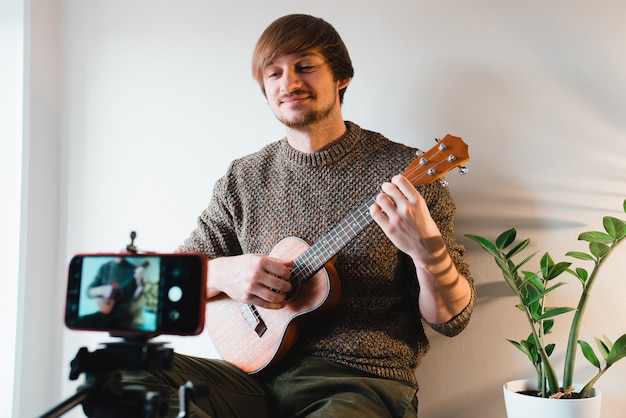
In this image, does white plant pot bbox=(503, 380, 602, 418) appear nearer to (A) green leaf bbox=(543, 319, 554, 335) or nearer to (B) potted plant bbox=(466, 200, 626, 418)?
(B) potted plant bbox=(466, 200, 626, 418)

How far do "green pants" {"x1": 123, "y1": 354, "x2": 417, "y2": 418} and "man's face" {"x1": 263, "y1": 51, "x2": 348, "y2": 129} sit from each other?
541mm

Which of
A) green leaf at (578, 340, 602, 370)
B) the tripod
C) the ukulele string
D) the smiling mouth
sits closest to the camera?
the tripod

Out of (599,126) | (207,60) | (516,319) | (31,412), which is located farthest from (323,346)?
(31,412)

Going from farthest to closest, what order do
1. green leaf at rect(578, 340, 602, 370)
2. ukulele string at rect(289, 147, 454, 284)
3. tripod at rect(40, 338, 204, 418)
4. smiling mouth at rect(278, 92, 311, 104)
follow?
smiling mouth at rect(278, 92, 311, 104) < green leaf at rect(578, 340, 602, 370) < ukulele string at rect(289, 147, 454, 284) < tripod at rect(40, 338, 204, 418)

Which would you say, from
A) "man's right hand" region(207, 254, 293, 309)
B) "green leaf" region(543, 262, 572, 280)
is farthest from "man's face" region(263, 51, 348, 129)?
"green leaf" region(543, 262, 572, 280)

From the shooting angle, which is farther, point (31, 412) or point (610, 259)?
point (31, 412)

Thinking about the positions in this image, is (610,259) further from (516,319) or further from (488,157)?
(488,157)

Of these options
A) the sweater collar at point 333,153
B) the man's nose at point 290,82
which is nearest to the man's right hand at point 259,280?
the sweater collar at point 333,153

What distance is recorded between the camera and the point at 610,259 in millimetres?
1353

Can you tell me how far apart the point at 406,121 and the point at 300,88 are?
12.7 inches

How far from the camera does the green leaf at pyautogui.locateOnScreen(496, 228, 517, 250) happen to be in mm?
Result: 1316

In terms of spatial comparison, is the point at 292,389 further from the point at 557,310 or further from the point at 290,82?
the point at 290,82

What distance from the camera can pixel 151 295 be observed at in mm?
707

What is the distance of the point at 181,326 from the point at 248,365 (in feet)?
2.10
